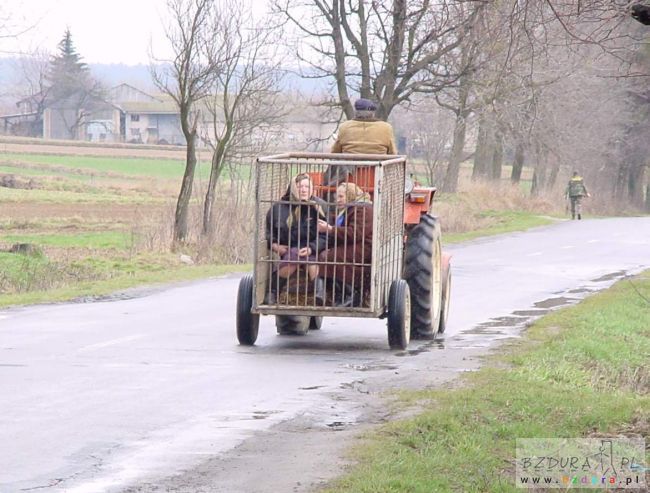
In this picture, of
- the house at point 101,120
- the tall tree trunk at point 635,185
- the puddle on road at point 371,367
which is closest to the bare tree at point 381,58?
the puddle on road at point 371,367

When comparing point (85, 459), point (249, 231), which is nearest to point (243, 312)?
point (85, 459)

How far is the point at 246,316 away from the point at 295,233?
106cm

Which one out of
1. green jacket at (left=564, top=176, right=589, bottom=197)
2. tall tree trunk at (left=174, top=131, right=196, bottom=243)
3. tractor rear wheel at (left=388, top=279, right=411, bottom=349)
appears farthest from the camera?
green jacket at (left=564, top=176, right=589, bottom=197)

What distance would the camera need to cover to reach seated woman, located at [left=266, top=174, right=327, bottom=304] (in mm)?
13312

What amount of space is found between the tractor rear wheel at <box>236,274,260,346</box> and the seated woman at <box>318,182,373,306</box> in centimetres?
83

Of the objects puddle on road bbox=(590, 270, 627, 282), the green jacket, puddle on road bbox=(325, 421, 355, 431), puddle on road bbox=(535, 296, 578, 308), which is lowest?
puddle on road bbox=(590, 270, 627, 282)

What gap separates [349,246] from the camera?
13328 millimetres

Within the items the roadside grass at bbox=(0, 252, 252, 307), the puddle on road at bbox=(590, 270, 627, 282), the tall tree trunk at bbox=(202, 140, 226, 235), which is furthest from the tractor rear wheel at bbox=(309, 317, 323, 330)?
the tall tree trunk at bbox=(202, 140, 226, 235)

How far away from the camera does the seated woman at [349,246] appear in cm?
1323

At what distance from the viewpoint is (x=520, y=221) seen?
153 ft

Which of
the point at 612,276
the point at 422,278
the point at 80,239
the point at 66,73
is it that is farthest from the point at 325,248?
the point at 66,73

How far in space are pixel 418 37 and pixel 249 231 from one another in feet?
26.6

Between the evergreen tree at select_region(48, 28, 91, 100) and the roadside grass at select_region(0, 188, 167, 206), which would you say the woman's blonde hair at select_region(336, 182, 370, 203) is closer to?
the roadside grass at select_region(0, 188, 167, 206)

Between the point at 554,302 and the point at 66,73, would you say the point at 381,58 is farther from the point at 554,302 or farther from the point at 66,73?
the point at 66,73
